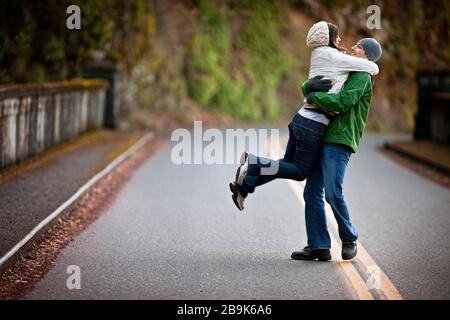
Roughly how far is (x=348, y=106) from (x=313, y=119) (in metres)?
0.38

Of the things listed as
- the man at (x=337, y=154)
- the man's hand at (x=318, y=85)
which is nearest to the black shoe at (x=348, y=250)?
the man at (x=337, y=154)

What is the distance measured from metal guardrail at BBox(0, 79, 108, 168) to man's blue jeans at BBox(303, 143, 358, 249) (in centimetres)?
619

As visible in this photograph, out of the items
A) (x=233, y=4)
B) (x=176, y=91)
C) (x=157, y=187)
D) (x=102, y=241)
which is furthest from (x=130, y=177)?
(x=233, y=4)

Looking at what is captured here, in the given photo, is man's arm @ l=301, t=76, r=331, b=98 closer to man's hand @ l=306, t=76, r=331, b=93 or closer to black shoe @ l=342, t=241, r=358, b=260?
man's hand @ l=306, t=76, r=331, b=93

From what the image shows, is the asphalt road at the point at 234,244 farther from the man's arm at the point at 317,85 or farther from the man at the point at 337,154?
the man's arm at the point at 317,85

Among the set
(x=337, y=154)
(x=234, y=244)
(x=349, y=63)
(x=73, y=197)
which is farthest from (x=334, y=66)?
(x=73, y=197)

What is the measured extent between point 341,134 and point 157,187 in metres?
5.77

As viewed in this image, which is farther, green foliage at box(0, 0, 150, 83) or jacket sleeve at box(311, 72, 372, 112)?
green foliage at box(0, 0, 150, 83)

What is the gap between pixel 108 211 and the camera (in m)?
10.8

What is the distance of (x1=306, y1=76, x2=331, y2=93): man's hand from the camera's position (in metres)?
7.67

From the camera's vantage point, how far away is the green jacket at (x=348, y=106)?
298 inches

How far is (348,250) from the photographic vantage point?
26.0ft

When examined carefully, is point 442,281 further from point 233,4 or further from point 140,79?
point 233,4

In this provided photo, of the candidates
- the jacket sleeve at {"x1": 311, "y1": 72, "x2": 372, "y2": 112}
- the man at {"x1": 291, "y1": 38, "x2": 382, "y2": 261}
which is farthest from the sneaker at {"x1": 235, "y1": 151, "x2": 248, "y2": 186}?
the jacket sleeve at {"x1": 311, "y1": 72, "x2": 372, "y2": 112}
